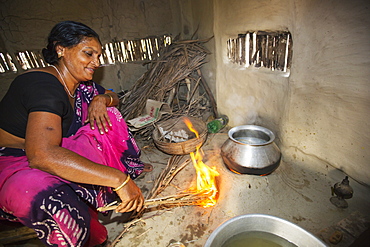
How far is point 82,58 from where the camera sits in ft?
→ 5.47

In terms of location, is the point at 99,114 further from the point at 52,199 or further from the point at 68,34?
the point at 52,199

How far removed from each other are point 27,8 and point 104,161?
11.2ft

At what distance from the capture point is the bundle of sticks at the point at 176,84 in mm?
3863

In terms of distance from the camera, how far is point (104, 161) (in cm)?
194

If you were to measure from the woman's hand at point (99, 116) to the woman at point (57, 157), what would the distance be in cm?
6

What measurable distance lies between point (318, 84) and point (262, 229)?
1.55m

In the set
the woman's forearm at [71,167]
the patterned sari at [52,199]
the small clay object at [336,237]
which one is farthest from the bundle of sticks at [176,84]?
the small clay object at [336,237]

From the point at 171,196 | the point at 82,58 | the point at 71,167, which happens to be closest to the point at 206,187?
the point at 171,196

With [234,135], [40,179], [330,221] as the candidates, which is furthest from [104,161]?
[330,221]

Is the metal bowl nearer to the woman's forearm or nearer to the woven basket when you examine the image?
the woman's forearm

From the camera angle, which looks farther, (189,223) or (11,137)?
(189,223)

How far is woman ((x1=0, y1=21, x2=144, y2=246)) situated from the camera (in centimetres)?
129

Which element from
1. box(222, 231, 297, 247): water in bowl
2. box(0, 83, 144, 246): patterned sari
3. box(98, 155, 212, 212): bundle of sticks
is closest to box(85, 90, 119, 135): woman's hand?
box(0, 83, 144, 246): patterned sari

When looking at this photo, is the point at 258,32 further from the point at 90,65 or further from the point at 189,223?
the point at 189,223
